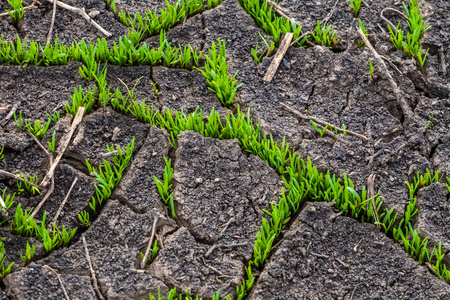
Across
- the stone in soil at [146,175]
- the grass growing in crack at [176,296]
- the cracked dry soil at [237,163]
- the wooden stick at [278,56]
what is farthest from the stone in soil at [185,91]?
the grass growing in crack at [176,296]

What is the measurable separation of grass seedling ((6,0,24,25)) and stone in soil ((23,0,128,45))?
4 centimetres

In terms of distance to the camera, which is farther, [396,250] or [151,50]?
[151,50]

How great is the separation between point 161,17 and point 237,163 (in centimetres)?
105

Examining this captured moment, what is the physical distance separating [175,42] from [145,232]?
1200 mm

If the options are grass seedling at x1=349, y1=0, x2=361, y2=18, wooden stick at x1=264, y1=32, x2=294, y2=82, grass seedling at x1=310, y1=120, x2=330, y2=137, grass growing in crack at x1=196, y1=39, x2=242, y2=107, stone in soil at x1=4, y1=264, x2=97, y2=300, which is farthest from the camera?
grass seedling at x1=349, y1=0, x2=361, y2=18

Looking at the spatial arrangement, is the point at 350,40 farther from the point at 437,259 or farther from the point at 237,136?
the point at 437,259

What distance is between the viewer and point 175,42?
306 centimetres

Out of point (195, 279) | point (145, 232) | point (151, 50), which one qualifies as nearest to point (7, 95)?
point (151, 50)

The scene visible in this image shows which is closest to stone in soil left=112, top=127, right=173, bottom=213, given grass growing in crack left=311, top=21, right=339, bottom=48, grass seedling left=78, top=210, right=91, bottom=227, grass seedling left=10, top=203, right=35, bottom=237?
grass seedling left=78, top=210, right=91, bottom=227

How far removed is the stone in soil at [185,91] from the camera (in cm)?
282

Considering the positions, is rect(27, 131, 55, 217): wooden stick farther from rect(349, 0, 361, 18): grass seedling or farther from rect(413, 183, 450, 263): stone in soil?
rect(349, 0, 361, 18): grass seedling

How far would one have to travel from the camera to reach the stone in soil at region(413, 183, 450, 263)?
238cm

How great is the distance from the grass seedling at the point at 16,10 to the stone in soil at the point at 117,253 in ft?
4.42

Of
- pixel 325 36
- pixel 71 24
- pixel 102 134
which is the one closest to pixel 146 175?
pixel 102 134
